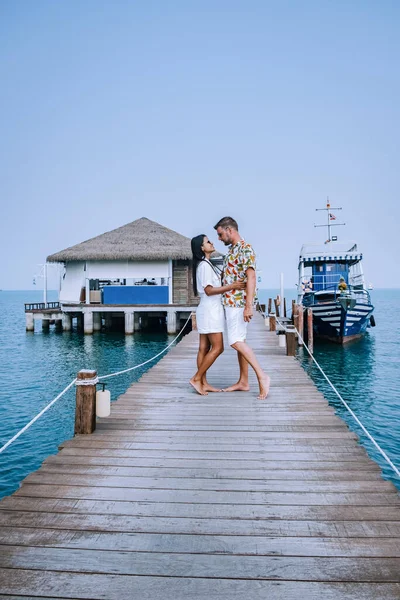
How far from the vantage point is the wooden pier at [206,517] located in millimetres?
2258

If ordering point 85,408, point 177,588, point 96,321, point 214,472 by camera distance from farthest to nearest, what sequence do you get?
point 96,321 → point 85,408 → point 214,472 → point 177,588

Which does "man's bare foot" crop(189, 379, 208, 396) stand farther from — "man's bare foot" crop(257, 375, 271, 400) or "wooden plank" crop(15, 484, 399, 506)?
"wooden plank" crop(15, 484, 399, 506)

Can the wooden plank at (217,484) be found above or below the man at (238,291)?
below

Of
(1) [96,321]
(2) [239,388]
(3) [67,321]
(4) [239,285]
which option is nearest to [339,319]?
(1) [96,321]

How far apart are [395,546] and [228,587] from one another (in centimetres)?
99

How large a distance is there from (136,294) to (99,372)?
11.9 meters

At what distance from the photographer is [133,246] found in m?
30.2

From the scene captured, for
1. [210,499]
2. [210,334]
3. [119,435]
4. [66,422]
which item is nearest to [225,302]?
[210,334]

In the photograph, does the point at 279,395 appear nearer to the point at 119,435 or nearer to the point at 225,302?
the point at 225,302

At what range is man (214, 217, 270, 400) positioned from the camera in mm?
5488

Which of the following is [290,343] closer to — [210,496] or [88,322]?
[210,496]

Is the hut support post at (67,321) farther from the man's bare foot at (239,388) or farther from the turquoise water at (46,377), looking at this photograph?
the man's bare foot at (239,388)

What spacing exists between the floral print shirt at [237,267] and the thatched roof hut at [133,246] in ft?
73.0

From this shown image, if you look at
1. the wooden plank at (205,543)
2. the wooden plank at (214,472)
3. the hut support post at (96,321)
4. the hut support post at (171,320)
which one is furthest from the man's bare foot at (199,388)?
the hut support post at (96,321)
